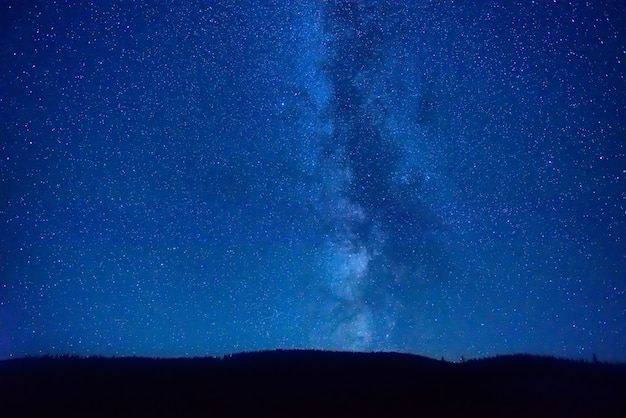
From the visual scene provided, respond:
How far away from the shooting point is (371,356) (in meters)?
20.4

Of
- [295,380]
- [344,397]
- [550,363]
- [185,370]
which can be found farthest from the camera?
[550,363]

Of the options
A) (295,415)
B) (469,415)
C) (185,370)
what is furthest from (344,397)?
(185,370)

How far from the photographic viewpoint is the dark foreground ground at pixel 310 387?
12.7 m

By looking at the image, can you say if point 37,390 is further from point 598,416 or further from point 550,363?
point 550,363

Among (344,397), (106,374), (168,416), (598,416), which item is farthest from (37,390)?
(598,416)

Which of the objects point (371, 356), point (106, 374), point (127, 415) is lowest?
point (127, 415)

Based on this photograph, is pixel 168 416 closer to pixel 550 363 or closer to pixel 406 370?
pixel 406 370

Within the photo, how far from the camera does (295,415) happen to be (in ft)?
40.2

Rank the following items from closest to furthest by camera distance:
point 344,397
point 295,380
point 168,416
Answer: point 168,416 < point 344,397 < point 295,380

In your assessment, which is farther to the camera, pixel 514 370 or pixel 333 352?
pixel 333 352

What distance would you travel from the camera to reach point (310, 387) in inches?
591

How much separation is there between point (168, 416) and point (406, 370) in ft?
30.2

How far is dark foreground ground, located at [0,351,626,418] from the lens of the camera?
1273 cm

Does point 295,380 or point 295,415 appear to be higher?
point 295,380
